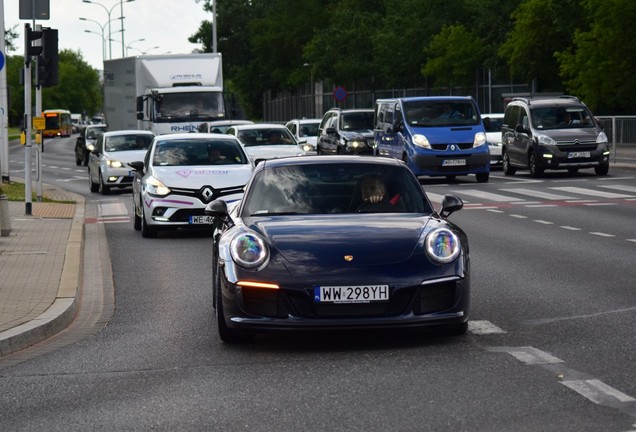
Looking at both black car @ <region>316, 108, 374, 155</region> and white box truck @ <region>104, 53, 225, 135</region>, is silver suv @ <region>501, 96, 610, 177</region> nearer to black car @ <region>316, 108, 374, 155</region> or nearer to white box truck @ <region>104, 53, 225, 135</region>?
black car @ <region>316, 108, 374, 155</region>

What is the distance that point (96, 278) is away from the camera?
48.5 feet

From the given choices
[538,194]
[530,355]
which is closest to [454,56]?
[538,194]

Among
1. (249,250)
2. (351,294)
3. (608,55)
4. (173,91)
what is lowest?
(351,294)

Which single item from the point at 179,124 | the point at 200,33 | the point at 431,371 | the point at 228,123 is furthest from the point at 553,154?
the point at 200,33

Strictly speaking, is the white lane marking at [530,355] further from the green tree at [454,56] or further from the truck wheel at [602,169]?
the green tree at [454,56]

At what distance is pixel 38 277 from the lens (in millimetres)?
13820

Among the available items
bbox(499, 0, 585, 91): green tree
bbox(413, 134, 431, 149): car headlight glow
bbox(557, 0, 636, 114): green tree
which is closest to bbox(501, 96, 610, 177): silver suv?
bbox(413, 134, 431, 149): car headlight glow

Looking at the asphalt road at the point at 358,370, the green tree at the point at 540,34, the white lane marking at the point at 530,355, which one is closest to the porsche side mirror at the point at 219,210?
the asphalt road at the point at 358,370

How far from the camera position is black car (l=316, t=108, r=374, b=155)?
A: 41688mm

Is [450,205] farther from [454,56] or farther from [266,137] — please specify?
[454,56]

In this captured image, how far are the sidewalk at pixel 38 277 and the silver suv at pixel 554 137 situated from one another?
14.2m

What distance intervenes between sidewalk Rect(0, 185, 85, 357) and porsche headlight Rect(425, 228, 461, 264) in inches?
115

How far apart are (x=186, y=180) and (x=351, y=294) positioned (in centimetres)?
1130

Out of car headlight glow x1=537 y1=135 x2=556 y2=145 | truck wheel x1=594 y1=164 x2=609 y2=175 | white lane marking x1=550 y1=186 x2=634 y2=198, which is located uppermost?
car headlight glow x1=537 y1=135 x2=556 y2=145
